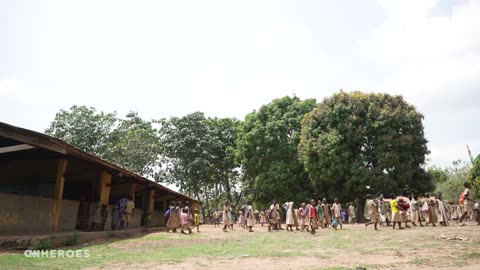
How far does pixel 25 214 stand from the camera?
11.8m

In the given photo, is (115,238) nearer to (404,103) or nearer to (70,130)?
(404,103)

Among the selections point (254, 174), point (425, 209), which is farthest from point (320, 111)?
point (425, 209)

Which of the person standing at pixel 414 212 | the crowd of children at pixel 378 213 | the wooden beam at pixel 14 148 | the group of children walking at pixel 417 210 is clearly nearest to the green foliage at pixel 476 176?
the crowd of children at pixel 378 213

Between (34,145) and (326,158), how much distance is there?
2119 centimetres

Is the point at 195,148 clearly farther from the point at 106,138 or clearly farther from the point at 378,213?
the point at 378,213

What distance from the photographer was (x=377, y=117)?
93.0ft

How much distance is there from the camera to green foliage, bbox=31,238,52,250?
10281 mm

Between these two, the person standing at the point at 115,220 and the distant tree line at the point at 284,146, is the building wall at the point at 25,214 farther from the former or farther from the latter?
the distant tree line at the point at 284,146

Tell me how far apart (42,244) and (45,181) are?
8807 mm

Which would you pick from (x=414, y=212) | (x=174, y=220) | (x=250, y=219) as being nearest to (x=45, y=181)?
(x=174, y=220)

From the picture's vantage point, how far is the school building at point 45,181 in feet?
36.6

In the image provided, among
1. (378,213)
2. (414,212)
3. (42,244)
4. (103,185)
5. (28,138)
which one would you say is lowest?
(42,244)

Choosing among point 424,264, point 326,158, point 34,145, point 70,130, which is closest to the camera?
point 424,264

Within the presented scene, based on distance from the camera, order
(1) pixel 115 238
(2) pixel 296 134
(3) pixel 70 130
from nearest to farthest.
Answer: (1) pixel 115 238, (2) pixel 296 134, (3) pixel 70 130
